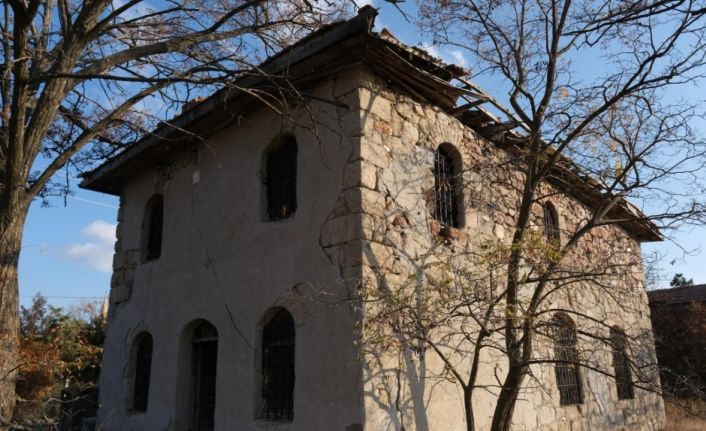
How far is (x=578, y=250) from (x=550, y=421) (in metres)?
3.33

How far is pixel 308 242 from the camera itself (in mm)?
5934

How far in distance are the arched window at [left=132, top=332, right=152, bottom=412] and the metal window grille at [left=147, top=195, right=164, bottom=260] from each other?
1.31 meters

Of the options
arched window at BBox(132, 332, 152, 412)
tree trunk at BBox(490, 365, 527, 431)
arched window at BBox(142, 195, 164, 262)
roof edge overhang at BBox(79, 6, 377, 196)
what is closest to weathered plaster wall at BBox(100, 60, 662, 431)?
arched window at BBox(132, 332, 152, 412)

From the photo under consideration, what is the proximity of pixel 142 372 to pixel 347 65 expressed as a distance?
553 cm

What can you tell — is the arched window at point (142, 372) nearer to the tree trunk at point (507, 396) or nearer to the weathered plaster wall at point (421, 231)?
the weathered plaster wall at point (421, 231)

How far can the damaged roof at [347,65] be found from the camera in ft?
18.5

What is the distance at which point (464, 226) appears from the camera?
687 centimetres

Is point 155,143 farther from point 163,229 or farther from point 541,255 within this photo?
point 541,255

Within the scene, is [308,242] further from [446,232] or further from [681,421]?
[681,421]

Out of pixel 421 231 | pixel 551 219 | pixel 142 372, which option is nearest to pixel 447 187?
pixel 421 231

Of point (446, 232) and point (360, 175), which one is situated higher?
point (360, 175)

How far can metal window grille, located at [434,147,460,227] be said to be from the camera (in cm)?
672

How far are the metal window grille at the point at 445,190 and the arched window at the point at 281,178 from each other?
1.72 m

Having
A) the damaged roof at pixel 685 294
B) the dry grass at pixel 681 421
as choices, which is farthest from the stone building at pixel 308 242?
the damaged roof at pixel 685 294
